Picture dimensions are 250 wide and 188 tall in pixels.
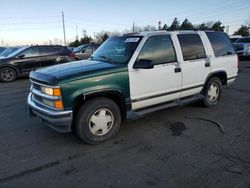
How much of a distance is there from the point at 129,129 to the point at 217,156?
1730mm

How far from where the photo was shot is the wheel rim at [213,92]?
5.67m

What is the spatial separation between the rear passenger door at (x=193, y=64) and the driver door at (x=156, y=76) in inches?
9.1

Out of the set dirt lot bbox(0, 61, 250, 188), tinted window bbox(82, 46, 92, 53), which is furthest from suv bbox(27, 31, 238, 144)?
tinted window bbox(82, 46, 92, 53)

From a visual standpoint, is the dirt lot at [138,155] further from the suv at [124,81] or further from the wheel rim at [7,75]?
the wheel rim at [7,75]

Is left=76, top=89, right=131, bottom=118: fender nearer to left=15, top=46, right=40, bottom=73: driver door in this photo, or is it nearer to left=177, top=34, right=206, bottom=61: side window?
left=177, top=34, right=206, bottom=61: side window

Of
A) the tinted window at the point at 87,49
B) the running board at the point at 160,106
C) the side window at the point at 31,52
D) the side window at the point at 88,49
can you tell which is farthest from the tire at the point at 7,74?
the running board at the point at 160,106

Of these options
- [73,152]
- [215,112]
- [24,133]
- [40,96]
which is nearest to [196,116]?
[215,112]

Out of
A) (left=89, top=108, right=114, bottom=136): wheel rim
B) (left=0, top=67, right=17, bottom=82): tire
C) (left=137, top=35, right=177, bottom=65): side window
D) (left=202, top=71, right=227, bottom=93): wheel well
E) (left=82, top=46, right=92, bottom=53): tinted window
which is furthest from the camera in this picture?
(left=82, top=46, right=92, bottom=53): tinted window

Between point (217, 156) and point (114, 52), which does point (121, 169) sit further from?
point (114, 52)

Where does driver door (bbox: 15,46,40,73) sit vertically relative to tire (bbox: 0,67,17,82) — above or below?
above

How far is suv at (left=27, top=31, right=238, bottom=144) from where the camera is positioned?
3604 mm

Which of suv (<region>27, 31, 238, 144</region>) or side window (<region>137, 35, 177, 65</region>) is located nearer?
suv (<region>27, 31, 238, 144</region>)

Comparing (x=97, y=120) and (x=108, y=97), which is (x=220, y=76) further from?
(x=97, y=120)

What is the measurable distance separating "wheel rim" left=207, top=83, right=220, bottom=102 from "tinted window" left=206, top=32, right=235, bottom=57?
0.78 m
